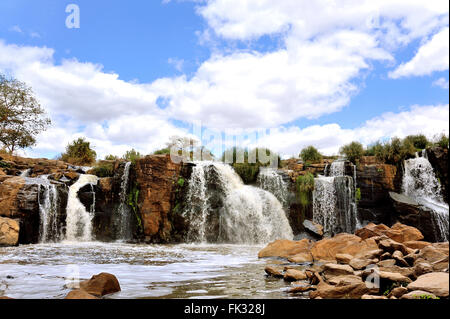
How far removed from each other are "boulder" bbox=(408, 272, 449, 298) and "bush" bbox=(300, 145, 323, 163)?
1321cm

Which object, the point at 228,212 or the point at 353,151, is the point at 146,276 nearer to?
the point at 228,212

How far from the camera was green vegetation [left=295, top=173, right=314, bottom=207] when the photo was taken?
46.3 ft

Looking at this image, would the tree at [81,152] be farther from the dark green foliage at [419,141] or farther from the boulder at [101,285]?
the boulder at [101,285]

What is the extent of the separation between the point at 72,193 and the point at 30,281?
9.75m

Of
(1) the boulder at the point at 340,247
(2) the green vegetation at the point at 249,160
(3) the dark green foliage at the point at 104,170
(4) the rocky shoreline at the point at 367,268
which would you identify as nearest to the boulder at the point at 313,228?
(2) the green vegetation at the point at 249,160

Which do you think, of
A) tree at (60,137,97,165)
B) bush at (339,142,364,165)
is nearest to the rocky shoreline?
bush at (339,142,364,165)

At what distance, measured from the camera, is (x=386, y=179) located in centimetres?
1425

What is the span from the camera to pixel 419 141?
16391mm

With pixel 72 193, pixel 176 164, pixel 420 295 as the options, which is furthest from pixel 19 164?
pixel 420 295

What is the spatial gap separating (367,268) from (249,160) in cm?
1128

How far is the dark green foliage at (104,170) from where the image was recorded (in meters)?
16.1

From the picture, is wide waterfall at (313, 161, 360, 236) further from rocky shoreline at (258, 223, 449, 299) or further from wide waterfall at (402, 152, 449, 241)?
rocky shoreline at (258, 223, 449, 299)

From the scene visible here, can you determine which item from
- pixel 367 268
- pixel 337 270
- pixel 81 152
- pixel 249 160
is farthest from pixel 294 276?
pixel 81 152
